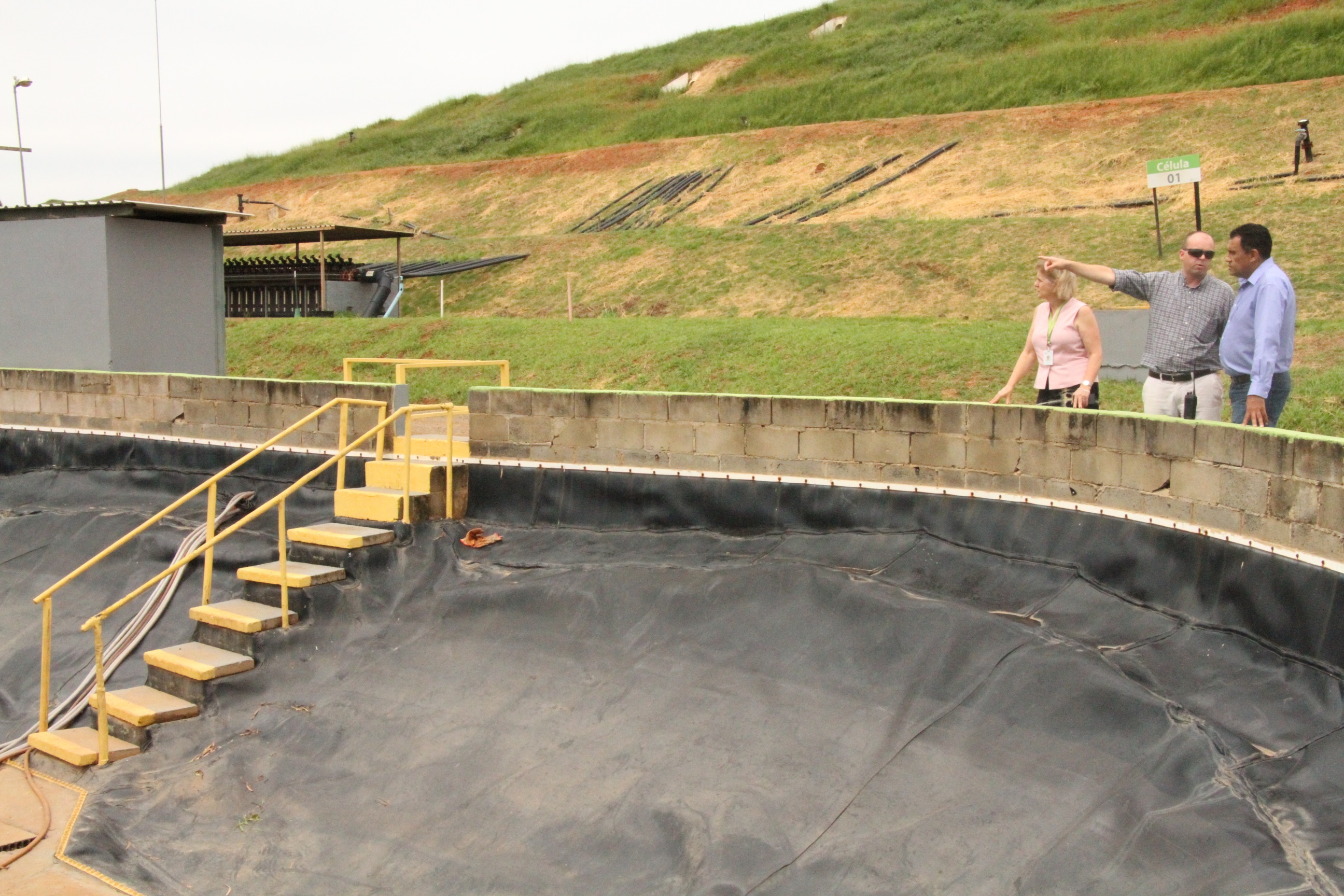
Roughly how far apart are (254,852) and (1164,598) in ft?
14.8

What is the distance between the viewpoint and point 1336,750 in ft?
14.0

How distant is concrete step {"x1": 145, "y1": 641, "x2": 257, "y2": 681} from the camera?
7.02 metres

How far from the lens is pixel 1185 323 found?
240 inches

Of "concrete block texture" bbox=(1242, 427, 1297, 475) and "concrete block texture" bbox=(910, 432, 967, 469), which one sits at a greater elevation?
"concrete block texture" bbox=(1242, 427, 1297, 475)

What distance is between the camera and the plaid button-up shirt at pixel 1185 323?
6.05 m

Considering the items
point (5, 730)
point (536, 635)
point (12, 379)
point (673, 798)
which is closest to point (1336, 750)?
point (673, 798)

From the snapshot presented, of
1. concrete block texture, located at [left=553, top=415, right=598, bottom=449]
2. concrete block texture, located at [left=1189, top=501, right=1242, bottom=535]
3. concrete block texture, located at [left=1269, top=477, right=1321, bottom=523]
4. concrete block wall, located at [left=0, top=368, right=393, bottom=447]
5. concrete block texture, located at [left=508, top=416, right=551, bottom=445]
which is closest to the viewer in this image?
concrete block texture, located at [left=1269, top=477, right=1321, bottom=523]

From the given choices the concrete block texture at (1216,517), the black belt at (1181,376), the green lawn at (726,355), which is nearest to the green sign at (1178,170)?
the green lawn at (726,355)

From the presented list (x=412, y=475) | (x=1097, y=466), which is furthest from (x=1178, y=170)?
(x=412, y=475)

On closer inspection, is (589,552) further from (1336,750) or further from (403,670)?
(1336,750)

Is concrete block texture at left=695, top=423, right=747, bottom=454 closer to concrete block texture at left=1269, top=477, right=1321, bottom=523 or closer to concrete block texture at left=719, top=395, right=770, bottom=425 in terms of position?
concrete block texture at left=719, top=395, right=770, bottom=425

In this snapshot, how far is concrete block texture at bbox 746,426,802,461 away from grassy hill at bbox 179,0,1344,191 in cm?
2555

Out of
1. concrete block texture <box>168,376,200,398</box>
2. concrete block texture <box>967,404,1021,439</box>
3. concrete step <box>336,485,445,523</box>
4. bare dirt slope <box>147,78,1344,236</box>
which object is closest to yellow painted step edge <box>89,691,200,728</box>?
concrete step <box>336,485,445,523</box>

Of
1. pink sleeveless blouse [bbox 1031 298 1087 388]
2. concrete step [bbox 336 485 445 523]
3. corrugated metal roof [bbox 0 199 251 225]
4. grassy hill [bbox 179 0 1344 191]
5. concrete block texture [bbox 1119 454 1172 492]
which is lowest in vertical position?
concrete step [bbox 336 485 445 523]
